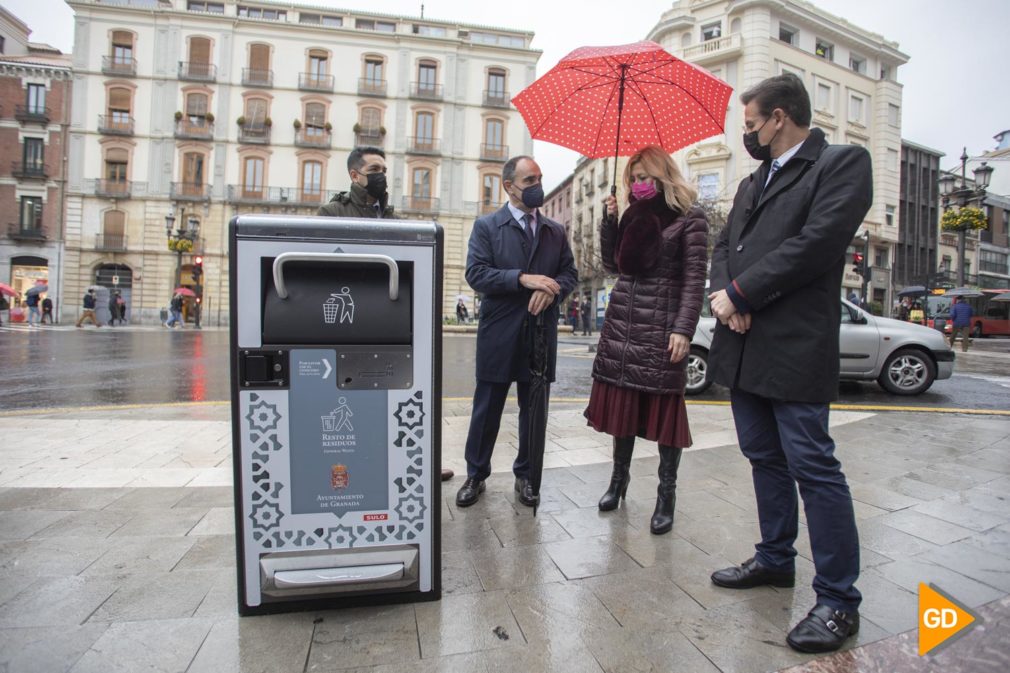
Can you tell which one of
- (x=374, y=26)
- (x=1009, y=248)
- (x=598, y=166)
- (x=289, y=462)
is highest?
(x=374, y=26)

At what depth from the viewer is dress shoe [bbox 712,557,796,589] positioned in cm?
216

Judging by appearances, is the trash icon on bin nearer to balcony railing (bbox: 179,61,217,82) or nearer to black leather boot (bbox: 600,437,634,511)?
black leather boot (bbox: 600,437,634,511)

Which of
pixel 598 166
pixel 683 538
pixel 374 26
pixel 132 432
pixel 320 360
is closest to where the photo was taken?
pixel 320 360

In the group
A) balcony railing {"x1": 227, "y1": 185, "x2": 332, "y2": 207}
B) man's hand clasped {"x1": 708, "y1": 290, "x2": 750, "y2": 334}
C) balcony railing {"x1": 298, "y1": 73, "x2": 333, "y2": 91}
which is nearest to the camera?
man's hand clasped {"x1": 708, "y1": 290, "x2": 750, "y2": 334}

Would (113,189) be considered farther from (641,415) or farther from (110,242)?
(641,415)

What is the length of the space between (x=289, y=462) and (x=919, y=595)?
91.9 inches

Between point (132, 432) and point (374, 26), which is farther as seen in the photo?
point (374, 26)

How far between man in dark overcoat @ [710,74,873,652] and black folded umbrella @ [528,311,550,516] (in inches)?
35.0

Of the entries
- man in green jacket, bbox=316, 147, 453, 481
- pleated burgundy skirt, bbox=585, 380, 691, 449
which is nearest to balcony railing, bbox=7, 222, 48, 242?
man in green jacket, bbox=316, 147, 453, 481

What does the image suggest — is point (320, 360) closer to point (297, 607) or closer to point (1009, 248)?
point (297, 607)

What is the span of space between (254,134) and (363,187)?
117 ft

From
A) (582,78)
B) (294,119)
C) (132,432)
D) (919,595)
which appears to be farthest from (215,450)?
(294,119)

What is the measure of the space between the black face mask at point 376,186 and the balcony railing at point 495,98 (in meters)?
35.2

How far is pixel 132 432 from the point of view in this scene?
4.60 meters
